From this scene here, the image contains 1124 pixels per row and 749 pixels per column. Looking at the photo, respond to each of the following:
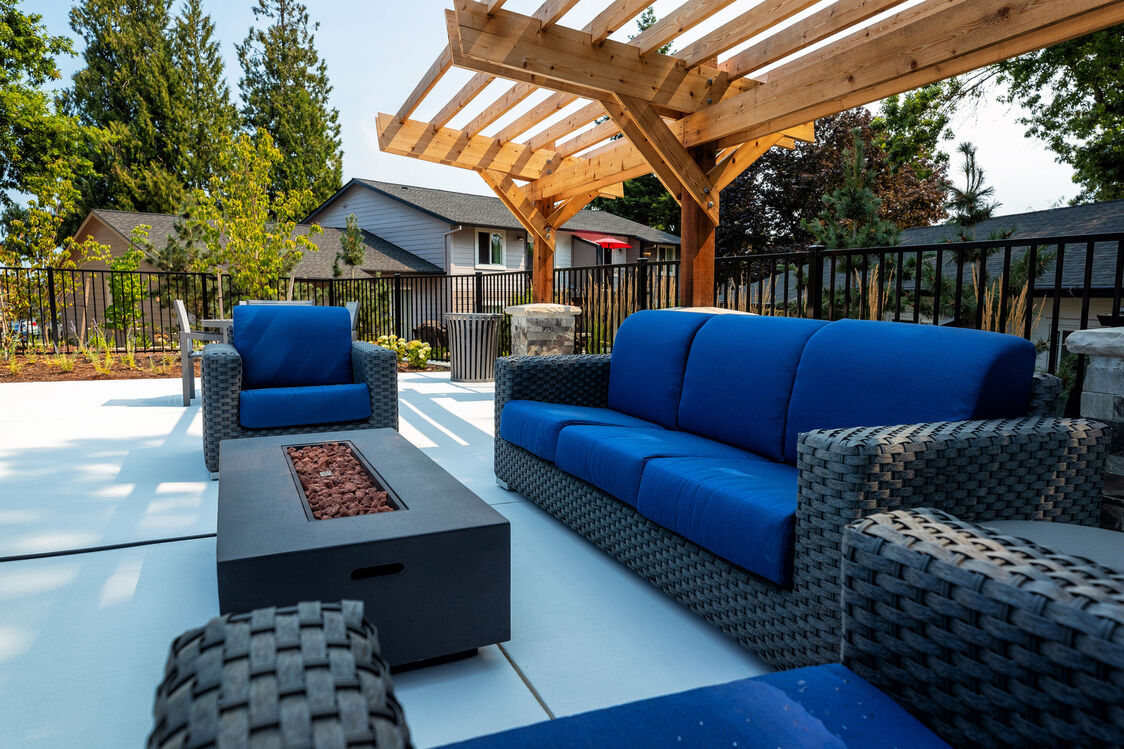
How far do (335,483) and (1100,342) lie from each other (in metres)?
2.32

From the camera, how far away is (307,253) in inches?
739

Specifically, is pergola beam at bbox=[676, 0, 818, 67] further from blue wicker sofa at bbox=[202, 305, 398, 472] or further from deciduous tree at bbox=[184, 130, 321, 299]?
deciduous tree at bbox=[184, 130, 321, 299]

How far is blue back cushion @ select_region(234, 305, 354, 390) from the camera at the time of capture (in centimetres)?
385

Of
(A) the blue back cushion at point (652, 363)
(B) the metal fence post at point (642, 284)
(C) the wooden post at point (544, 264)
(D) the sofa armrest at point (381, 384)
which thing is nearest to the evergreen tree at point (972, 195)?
(B) the metal fence post at point (642, 284)

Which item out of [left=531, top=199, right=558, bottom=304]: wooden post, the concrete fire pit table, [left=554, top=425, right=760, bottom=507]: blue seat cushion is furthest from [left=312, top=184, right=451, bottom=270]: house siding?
the concrete fire pit table

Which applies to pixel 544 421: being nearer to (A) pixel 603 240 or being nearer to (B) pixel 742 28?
(B) pixel 742 28

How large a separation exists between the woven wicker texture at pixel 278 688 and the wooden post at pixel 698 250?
14.6 ft

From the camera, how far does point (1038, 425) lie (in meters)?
1.63

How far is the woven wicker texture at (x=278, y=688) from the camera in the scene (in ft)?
1.73

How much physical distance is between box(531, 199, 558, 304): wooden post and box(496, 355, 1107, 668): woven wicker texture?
5675mm

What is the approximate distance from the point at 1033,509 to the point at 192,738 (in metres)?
1.79

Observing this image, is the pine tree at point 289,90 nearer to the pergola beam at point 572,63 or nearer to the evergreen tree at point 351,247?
the evergreen tree at point 351,247

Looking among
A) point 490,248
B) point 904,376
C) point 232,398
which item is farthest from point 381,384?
point 490,248

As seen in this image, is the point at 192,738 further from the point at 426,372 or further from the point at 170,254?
the point at 170,254
